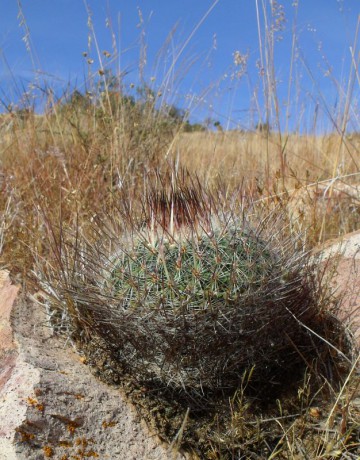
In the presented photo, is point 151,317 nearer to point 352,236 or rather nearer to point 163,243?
point 163,243

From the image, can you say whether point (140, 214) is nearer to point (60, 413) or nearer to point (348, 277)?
point (60, 413)

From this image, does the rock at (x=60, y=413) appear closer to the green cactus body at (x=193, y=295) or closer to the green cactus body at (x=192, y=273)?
the green cactus body at (x=193, y=295)

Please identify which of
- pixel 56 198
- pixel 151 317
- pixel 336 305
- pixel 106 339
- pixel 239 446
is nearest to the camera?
pixel 151 317

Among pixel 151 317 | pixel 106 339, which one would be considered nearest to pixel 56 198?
pixel 106 339

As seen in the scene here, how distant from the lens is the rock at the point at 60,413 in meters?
1.84

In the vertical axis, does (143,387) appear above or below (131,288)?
below

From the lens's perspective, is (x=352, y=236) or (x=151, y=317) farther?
(x=352, y=236)

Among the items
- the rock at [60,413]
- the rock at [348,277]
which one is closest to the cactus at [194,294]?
the rock at [60,413]

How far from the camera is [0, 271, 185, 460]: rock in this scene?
1.84 m

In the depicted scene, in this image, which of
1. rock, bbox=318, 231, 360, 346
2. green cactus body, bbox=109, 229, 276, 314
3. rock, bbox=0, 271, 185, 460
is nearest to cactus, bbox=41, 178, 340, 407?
green cactus body, bbox=109, 229, 276, 314

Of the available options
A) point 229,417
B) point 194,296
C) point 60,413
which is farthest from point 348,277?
point 60,413

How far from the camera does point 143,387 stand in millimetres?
2143

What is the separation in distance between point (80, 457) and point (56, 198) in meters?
1.92

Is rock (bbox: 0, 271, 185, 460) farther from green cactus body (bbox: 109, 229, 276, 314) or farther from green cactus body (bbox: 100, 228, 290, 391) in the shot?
green cactus body (bbox: 109, 229, 276, 314)
